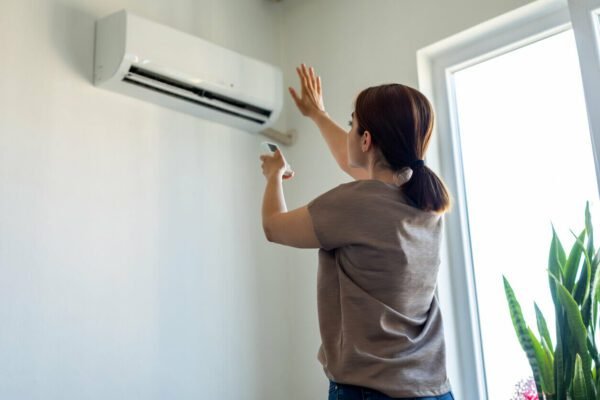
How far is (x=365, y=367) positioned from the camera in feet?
3.44

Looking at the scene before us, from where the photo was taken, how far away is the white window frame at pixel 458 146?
1.95m

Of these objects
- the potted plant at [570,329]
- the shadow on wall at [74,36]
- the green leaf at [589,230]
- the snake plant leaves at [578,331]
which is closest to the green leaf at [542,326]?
the potted plant at [570,329]

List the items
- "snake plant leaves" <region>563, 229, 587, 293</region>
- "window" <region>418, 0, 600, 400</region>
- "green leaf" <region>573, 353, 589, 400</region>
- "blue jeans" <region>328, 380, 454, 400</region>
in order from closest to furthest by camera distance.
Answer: "blue jeans" <region>328, 380, 454, 400</region>
"green leaf" <region>573, 353, 589, 400</region>
"snake plant leaves" <region>563, 229, 587, 293</region>
"window" <region>418, 0, 600, 400</region>

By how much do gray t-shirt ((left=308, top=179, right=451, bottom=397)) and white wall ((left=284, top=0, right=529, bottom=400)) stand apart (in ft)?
2.97

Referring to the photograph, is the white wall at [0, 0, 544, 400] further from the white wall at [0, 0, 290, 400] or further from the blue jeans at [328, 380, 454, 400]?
the blue jeans at [328, 380, 454, 400]

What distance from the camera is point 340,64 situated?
240 cm

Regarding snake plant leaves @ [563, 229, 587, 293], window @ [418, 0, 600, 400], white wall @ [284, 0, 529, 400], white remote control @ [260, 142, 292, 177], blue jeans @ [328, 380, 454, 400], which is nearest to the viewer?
blue jeans @ [328, 380, 454, 400]

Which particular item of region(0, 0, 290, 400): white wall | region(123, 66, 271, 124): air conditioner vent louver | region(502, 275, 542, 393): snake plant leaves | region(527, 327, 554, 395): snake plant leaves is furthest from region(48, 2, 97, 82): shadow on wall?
region(527, 327, 554, 395): snake plant leaves

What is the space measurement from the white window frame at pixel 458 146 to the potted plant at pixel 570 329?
32cm

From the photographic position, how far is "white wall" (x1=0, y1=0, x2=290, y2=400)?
1.67 metres

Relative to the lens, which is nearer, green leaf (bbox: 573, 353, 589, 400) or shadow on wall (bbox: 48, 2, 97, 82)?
green leaf (bbox: 573, 353, 589, 400)

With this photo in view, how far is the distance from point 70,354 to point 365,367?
1.04 metres

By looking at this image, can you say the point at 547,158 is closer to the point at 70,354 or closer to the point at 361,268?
the point at 361,268

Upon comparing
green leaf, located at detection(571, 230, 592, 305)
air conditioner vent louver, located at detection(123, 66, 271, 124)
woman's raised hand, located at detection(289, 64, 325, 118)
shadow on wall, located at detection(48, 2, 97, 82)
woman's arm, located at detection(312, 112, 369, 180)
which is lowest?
green leaf, located at detection(571, 230, 592, 305)
